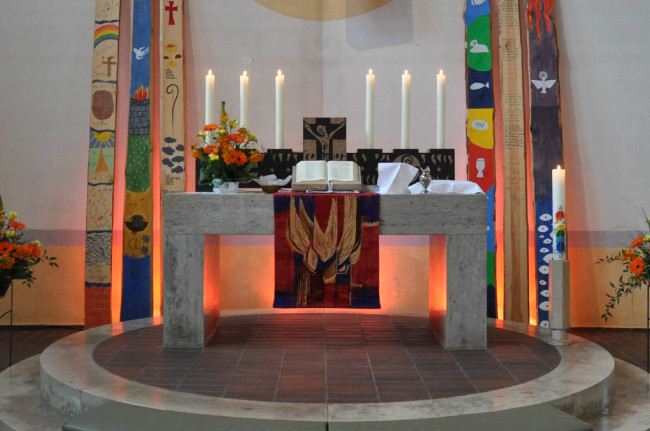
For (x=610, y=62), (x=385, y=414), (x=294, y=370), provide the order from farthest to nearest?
(x=610, y=62), (x=294, y=370), (x=385, y=414)

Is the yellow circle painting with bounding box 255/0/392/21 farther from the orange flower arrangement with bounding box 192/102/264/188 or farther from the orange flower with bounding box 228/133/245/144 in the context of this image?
the orange flower with bounding box 228/133/245/144

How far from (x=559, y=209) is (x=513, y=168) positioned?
6.00ft

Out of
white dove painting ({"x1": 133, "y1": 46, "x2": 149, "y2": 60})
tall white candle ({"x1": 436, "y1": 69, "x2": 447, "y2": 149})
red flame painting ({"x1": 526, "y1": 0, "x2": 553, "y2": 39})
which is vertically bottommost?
tall white candle ({"x1": 436, "y1": 69, "x2": 447, "y2": 149})

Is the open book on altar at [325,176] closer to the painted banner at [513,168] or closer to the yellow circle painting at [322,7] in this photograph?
the painted banner at [513,168]

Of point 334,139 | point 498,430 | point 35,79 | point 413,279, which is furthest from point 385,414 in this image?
point 35,79

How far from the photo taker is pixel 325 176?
428 cm

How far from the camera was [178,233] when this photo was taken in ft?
13.4

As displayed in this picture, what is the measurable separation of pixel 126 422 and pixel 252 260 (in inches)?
132

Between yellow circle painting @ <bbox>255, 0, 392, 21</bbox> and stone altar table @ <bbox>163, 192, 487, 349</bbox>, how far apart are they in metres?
2.64

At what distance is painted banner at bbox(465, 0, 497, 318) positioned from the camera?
19.3 feet

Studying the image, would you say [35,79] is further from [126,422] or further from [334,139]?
[126,422]

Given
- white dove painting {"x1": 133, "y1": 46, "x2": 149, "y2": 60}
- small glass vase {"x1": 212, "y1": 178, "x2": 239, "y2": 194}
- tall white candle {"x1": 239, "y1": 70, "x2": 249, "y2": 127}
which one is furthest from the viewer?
white dove painting {"x1": 133, "y1": 46, "x2": 149, "y2": 60}

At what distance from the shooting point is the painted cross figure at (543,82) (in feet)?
19.3

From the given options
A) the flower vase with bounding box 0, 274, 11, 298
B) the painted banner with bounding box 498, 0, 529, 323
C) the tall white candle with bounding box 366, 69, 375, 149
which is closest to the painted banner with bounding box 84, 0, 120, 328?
the flower vase with bounding box 0, 274, 11, 298
